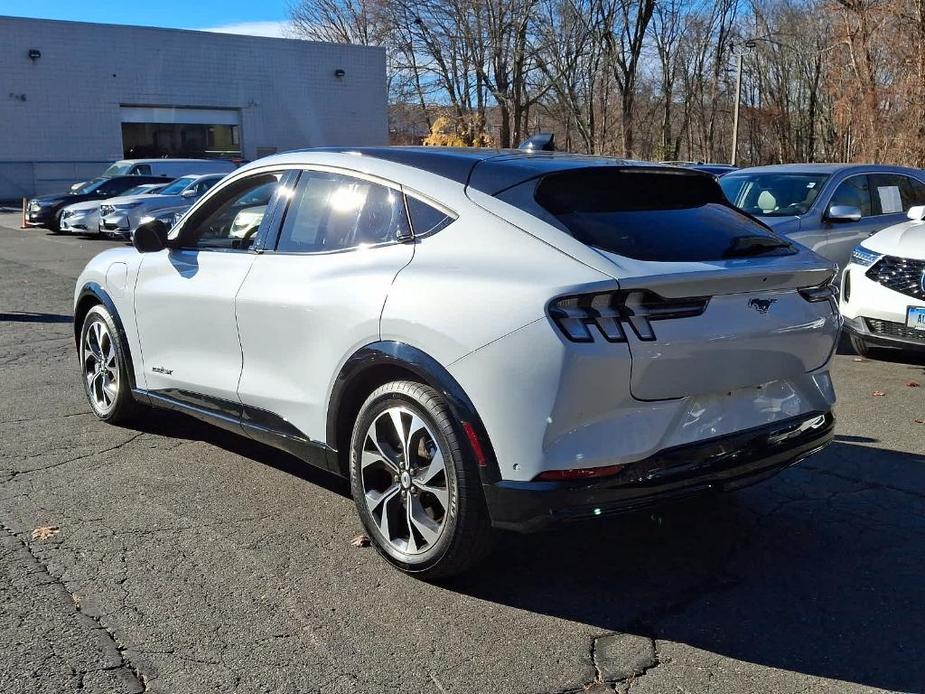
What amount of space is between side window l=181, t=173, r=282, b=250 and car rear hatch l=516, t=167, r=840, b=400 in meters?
1.79

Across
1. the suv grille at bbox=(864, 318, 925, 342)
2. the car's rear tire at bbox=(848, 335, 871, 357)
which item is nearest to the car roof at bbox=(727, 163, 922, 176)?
the car's rear tire at bbox=(848, 335, 871, 357)

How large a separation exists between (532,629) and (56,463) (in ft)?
Answer: 10.4

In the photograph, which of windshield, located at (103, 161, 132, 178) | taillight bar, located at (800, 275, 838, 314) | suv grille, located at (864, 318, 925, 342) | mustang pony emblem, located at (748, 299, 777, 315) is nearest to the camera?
mustang pony emblem, located at (748, 299, 777, 315)

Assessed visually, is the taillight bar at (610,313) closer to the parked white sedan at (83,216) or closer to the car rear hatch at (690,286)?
the car rear hatch at (690,286)

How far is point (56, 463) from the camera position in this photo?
5234mm

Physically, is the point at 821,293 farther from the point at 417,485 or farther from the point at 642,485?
the point at 417,485

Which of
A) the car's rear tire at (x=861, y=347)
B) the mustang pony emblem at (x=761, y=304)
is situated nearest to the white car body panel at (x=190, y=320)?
the mustang pony emblem at (x=761, y=304)

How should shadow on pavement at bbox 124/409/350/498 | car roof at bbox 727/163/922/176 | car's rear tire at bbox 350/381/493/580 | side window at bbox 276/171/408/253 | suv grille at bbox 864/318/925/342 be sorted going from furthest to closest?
1. car roof at bbox 727/163/922/176
2. suv grille at bbox 864/318/925/342
3. shadow on pavement at bbox 124/409/350/498
4. side window at bbox 276/171/408/253
5. car's rear tire at bbox 350/381/493/580

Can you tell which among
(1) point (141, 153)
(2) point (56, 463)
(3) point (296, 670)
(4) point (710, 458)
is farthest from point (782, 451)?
(1) point (141, 153)

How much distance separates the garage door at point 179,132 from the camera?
43.4 meters

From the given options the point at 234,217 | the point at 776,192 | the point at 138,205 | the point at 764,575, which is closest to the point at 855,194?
the point at 776,192

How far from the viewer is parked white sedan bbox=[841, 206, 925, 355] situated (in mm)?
7195

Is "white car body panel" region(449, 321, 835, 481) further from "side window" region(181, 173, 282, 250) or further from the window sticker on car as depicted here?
the window sticker on car

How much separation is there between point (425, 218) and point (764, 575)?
2048 millimetres
